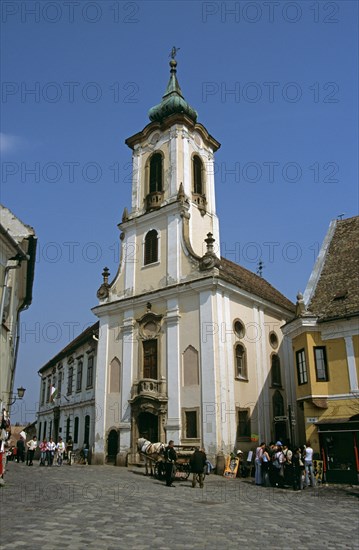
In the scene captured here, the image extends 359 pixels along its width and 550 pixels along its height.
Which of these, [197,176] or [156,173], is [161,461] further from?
Result: [197,176]

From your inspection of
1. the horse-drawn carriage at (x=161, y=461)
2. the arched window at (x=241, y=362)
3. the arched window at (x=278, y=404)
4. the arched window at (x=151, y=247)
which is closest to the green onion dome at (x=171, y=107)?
the arched window at (x=151, y=247)

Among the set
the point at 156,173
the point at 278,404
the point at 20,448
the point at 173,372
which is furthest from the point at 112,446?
the point at 156,173

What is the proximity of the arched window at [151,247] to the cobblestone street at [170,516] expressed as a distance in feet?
56.6

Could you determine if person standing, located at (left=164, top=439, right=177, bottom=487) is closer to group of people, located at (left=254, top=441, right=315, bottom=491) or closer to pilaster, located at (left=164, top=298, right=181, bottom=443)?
group of people, located at (left=254, top=441, right=315, bottom=491)

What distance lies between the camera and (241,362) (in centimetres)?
2966

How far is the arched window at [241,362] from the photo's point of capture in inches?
1148

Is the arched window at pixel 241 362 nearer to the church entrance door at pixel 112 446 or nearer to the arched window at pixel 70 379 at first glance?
the church entrance door at pixel 112 446

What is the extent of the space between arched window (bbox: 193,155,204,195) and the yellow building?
1324 centimetres

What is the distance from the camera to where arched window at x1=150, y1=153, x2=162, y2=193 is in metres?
35.7

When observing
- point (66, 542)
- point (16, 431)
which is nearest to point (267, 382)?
point (66, 542)

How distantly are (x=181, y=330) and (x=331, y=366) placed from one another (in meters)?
9.91

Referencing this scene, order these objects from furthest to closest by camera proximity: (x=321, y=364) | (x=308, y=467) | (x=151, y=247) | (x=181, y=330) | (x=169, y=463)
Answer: (x=151, y=247)
(x=181, y=330)
(x=321, y=364)
(x=308, y=467)
(x=169, y=463)

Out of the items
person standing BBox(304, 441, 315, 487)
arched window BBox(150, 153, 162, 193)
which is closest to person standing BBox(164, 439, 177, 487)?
person standing BBox(304, 441, 315, 487)

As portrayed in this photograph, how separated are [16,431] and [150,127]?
53779mm
